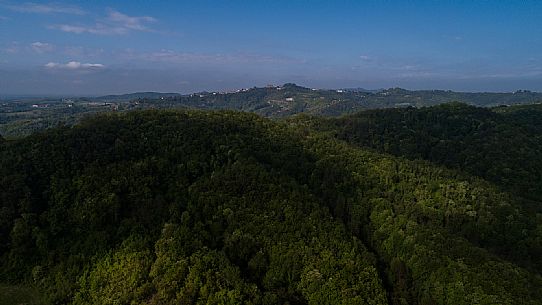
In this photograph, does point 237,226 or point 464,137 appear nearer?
point 237,226

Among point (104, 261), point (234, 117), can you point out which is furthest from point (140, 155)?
point (234, 117)

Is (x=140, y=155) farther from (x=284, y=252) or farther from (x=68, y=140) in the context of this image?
(x=284, y=252)

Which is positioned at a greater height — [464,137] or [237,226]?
[464,137]

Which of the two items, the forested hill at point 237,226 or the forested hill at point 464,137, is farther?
the forested hill at point 464,137

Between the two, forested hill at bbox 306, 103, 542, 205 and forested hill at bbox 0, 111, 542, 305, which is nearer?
forested hill at bbox 0, 111, 542, 305
